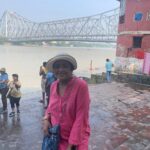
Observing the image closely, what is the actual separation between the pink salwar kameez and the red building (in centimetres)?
950

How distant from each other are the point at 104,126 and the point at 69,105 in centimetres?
336

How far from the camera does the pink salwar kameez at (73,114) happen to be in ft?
6.01

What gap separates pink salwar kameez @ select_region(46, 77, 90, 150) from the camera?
1832 millimetres

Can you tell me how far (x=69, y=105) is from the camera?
6.04ft

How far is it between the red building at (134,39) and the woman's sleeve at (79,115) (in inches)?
Answer: 375

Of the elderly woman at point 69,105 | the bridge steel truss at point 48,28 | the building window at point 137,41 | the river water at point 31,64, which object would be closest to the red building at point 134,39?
the building window at point 137,41

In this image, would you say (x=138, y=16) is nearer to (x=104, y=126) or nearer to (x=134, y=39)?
(x=134, y=39)

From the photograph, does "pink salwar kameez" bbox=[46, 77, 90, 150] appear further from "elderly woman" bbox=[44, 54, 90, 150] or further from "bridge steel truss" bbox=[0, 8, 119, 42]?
"bridge steel truss" bbox=[0, 8, 119, 42]

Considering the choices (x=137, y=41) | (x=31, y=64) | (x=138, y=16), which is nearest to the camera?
(x=138, y=16)

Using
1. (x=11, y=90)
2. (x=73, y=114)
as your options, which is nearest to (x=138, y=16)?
(x=11, y=90)

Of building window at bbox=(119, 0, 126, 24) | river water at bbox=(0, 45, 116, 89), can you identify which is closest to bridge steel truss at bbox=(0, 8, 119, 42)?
river water at bbox=(0, 45, 116, 89)

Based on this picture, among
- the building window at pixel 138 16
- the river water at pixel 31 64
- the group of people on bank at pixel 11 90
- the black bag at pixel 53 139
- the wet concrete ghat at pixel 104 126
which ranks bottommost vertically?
the river water at pixel 31 64

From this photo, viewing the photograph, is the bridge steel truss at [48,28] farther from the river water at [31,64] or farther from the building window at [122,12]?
the building window at [122,12]

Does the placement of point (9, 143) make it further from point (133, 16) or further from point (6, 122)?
point (133, 16)
